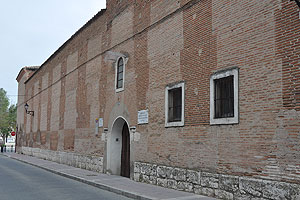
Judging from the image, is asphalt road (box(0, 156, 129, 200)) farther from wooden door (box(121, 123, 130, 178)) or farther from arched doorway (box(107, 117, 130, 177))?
arched doorway (box(107, 117, 130, 177))

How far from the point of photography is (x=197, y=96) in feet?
30.9

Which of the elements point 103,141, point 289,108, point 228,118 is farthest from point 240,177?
point 103,141

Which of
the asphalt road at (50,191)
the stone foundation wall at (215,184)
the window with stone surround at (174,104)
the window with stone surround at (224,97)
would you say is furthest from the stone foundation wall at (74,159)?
the window with stone surround at (224,97)

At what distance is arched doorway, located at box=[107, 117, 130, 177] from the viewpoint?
46.8 ft

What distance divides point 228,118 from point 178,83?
8.16 feet

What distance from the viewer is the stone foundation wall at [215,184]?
673 centimetres

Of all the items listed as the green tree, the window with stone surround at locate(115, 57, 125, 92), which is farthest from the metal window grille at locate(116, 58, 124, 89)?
the green tree

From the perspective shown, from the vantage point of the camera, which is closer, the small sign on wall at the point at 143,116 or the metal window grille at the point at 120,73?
the small sign on wall at the point at 143,116

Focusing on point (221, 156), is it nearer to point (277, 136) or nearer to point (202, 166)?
point (202, 166)

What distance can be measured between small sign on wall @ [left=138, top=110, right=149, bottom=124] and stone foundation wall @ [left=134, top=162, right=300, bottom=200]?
1496mm

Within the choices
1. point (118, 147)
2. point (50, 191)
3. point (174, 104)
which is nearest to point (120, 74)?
point (118, 147)

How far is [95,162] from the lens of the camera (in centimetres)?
1557

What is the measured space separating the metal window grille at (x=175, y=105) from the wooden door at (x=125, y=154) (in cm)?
390

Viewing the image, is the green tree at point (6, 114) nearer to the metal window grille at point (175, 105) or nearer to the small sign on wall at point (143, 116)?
the small sign on wall at point (143, 116)
